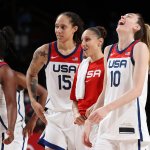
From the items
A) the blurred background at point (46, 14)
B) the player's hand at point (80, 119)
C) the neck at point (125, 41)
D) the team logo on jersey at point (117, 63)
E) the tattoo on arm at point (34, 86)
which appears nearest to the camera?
the team logo on jersey at point (117, 63)

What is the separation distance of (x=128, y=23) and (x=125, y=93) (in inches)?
27.9

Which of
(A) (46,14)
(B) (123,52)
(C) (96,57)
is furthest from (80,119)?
(A) (46,14)

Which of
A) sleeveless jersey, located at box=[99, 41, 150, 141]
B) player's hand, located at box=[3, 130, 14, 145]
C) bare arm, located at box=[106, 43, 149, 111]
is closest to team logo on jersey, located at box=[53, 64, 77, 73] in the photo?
player's hand, located at box=[3, 130, 14, 145]

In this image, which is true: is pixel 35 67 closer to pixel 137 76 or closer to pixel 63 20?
pixel 63 20

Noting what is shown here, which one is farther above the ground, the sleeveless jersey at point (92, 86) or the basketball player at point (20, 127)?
the sleeveless jersey at point (92, 86)

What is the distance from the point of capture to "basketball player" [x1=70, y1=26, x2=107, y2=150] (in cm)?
553

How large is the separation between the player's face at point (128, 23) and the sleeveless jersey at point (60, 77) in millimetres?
1264

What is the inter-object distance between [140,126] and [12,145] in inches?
66.3

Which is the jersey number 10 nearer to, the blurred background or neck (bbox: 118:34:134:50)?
neck (bbox: 118:34:134:50)

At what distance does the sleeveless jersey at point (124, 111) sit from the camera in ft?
15.1

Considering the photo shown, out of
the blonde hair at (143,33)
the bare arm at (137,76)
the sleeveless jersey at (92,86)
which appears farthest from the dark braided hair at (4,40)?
the bare arm at (137,76)

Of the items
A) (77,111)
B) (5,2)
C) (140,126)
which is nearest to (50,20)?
(5,2)

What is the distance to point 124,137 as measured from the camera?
15.1ft

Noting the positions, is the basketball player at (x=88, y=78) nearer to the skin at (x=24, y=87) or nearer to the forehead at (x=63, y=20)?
the forehead at (x=63, y=20)
